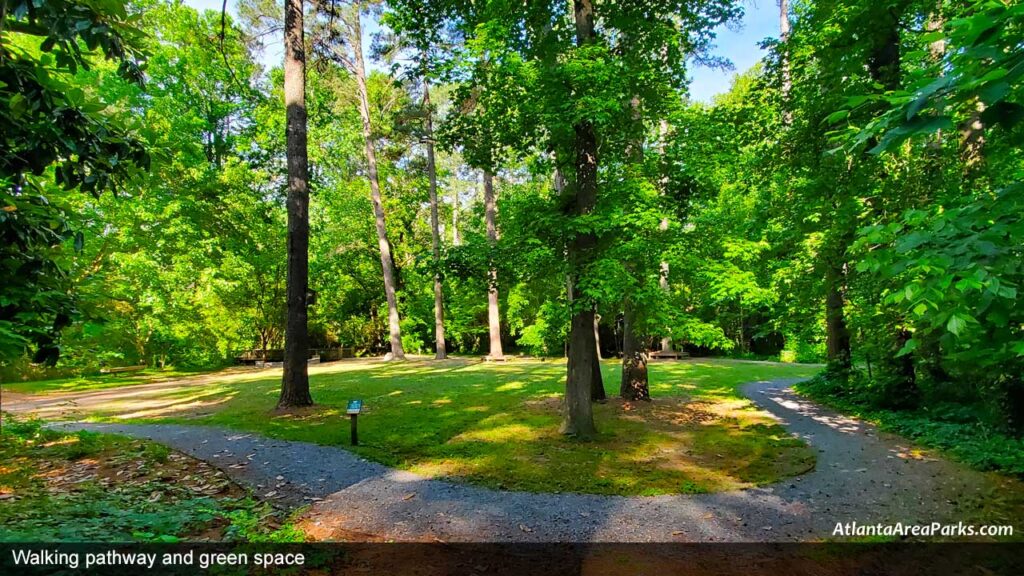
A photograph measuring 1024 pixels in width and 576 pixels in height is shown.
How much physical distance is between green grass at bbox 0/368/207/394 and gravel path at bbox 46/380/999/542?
10.4 m

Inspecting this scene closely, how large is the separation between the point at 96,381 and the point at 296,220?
12103 millimetres

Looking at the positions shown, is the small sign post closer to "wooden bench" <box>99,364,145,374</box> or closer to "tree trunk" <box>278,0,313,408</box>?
"tree trunk" <box>278,0,313,408</box>

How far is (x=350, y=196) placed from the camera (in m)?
26.4

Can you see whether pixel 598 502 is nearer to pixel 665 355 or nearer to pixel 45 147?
pixel 45 147

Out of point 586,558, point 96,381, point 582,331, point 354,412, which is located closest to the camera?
point 586,558

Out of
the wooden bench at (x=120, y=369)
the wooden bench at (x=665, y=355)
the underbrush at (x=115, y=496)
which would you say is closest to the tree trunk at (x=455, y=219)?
the wooden bench at (x=665, y=355)

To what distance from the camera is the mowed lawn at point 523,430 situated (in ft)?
18.7

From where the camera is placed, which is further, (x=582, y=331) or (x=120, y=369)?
(x=120, y=369)

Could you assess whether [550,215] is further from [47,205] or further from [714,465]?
[47,205]

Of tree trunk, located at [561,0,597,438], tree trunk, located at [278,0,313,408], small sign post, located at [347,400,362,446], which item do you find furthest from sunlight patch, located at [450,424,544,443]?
tree trunk, located at [278,0,313,408]

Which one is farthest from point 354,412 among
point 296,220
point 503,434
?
point 296,220

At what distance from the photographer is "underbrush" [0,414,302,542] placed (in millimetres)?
3293

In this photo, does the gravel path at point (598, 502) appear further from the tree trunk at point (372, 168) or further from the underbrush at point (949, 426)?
the tree trunk at point (372, 168)

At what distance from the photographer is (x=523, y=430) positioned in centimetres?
797
